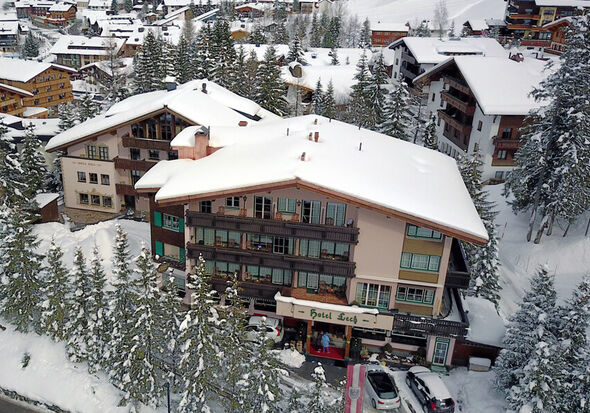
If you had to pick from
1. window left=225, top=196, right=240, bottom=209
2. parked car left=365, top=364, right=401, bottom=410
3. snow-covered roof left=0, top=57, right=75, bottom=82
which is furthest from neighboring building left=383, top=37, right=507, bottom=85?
snow-covered roof left=0, top=57, right=75, bottom=82

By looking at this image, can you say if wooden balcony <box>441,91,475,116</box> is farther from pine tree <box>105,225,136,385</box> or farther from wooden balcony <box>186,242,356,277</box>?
pine tree <box>105,225,136,385</box>

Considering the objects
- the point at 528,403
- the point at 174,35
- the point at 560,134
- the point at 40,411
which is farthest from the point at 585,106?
the point at 174,35

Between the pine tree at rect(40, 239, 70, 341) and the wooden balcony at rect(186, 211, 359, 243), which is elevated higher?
the wooden balcony at rect(186, 211, 359, 243)

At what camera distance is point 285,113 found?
209ft

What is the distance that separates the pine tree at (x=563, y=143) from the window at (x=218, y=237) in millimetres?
23767

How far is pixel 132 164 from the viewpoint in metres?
46.5

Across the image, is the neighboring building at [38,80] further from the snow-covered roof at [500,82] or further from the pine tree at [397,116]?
the snow-covered roof at [500,82]

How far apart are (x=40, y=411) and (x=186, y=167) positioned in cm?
1718

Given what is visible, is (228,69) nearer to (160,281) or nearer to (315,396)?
(160,281)

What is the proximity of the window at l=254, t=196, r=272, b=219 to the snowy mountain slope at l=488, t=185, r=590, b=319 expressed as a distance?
18.3m

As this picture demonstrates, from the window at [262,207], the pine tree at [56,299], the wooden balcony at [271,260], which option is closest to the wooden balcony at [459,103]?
the wooden balcony at [271,260]

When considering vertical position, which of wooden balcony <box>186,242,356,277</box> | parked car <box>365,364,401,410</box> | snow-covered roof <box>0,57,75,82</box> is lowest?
parked car <box>365,364,401,410</box>

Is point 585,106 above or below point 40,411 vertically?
above

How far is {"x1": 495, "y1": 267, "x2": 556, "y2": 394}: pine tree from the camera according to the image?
2600 cm
